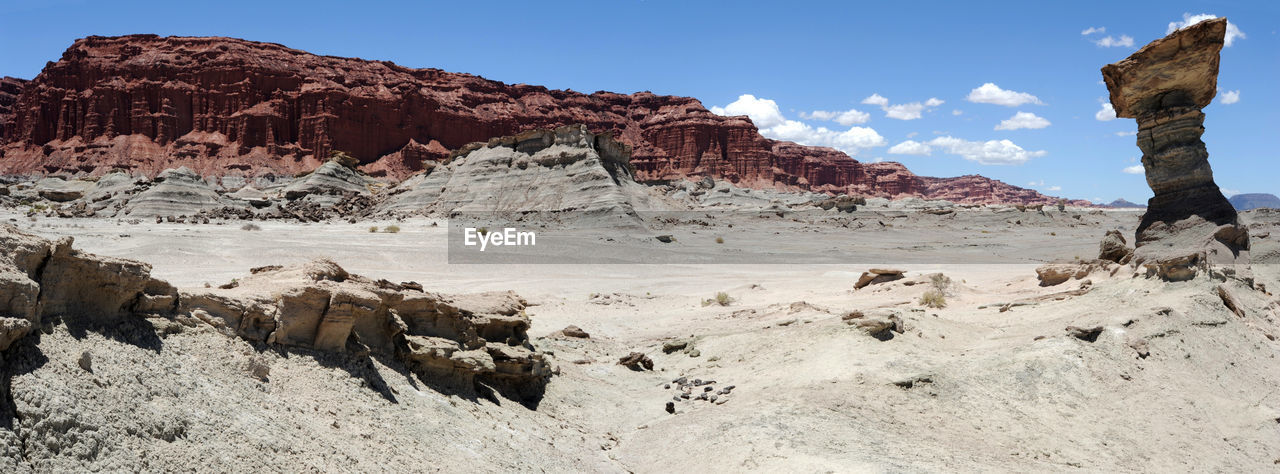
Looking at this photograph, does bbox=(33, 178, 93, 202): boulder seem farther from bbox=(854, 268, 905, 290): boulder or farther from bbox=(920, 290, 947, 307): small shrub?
bbox=(920, 290, 947, 307): small shrub

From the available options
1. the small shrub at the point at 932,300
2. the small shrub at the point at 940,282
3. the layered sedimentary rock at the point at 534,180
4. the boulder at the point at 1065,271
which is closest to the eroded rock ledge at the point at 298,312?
the small shrub at the point at 932,300

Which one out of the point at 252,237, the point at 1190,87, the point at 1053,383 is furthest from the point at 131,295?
the point at 252,237

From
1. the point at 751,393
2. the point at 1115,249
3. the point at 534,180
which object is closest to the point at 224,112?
the point at 534,180

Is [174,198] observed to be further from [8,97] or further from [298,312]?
[8,97]

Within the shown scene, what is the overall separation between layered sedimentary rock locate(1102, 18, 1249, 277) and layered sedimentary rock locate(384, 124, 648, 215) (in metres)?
24.9

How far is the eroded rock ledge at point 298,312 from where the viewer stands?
384cm

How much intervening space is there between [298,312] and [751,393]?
4422 mm

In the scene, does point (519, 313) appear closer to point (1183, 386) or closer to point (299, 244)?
point (1183, 386)

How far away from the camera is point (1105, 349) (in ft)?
26.0

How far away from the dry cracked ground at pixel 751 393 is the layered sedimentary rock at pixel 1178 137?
33.5 inches

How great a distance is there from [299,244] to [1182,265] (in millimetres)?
22604

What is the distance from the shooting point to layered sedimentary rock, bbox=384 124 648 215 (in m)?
39.0

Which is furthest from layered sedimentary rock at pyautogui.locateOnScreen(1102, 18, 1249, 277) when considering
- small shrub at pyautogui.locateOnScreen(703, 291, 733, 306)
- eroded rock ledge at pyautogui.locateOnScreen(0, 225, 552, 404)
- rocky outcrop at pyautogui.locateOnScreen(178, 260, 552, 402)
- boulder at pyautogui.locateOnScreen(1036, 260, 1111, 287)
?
eroded rock ledge at pyautogui.locateOnScreen(0, 225, 552, 404)

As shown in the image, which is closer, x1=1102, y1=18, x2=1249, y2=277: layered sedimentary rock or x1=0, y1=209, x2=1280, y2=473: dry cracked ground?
x1=0, y1=209, x2=1280, y2=473: dry cracked ground
